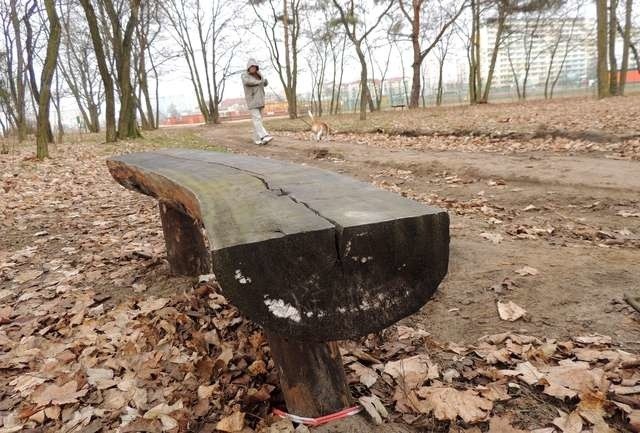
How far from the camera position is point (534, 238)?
3172 mm

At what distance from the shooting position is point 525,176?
194 inches

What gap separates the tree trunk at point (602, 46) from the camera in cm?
1258

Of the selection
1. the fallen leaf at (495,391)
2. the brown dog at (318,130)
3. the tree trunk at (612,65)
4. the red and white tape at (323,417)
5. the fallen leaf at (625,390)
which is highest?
the tree trunk at (612,65)

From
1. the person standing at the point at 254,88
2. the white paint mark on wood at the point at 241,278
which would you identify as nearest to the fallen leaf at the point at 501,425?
the white paint mark on wood at the point at 241,278

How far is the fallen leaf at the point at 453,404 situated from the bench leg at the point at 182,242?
178cm

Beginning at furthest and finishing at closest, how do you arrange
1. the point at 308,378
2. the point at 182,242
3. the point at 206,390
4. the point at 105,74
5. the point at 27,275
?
1. the point at 105,74
2. the point at 27,275
3. the point at 182,242
4. the point at 206,390
5. the point at 308,378

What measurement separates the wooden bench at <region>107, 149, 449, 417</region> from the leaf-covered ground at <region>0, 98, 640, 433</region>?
222 millimetres

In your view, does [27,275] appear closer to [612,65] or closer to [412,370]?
[412,370]

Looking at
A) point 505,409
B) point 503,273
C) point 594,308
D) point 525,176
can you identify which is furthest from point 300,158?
point 505,409

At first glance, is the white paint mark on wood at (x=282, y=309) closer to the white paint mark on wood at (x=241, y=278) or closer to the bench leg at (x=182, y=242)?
the white paint mark on wood at (x=241, y=278)

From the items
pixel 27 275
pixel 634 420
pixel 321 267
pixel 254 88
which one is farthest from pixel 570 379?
pixel 254 88

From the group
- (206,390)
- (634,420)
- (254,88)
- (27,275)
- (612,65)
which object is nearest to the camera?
(634,420)

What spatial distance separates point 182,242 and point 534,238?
2484 millimetres

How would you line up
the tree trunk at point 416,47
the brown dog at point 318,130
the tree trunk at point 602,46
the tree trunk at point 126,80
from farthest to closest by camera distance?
1. the tree trunk at point 416,47
2. the tree trunk at point 602,46
3. the tree trunk at point 126,80
4. the brown dog at point 318,130
